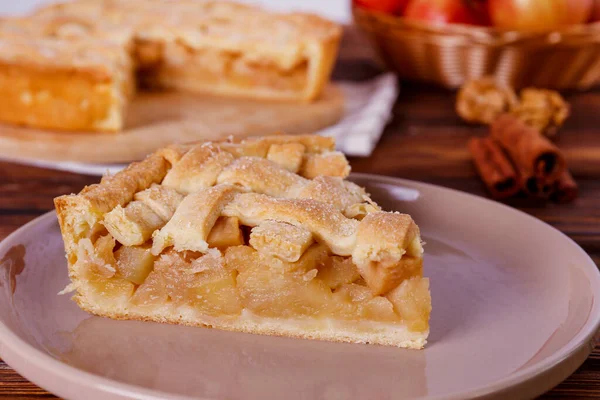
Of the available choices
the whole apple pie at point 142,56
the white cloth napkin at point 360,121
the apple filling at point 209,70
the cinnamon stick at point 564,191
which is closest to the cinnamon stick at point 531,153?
the cinnamon stick at point 564,191

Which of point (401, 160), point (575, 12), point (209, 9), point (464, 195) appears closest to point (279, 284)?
point (464, 195)

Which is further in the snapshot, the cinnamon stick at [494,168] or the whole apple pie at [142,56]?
the whole apple pie at [142,56]

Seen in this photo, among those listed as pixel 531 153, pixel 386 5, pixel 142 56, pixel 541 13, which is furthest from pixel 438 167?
pixel 142 56

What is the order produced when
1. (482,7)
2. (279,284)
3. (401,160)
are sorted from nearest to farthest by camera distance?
(279,284) → (401,160) → (482,7)

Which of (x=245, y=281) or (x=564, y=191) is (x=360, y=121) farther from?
(x=245, y=281)

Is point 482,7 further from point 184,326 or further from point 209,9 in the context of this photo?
point 184,326

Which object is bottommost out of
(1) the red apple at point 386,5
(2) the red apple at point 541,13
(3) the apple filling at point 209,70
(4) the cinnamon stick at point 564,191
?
(3) the apple filling at point 209,70

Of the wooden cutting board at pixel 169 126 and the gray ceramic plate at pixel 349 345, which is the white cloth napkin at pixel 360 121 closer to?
the wooden cutting board at pixel 169 126
